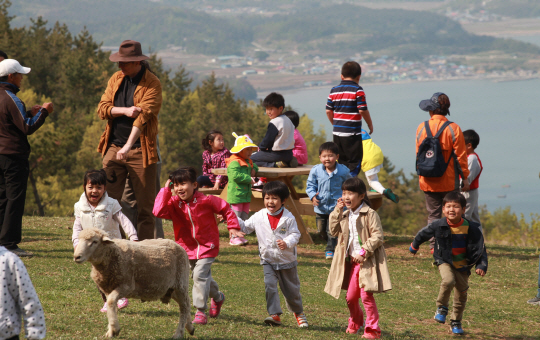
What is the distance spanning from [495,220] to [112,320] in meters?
88.9

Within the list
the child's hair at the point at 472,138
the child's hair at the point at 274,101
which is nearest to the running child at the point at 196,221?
the child's hair at the point at 274,101

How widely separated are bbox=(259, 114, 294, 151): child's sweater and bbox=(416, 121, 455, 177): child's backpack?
2575 mm

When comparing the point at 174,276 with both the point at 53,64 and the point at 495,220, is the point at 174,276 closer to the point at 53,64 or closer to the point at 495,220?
the point at 53,64

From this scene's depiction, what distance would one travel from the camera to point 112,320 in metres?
4.92

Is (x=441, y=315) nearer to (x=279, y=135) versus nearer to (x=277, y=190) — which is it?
(x=277, y=190)

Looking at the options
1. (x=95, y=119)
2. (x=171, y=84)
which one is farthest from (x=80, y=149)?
(x=171, y=84)

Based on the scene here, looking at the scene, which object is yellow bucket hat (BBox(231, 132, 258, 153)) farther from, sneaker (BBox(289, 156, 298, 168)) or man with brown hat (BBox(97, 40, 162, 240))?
man with brown hat (BBox(97, 40, 162, 240))

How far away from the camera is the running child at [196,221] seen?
5.87m

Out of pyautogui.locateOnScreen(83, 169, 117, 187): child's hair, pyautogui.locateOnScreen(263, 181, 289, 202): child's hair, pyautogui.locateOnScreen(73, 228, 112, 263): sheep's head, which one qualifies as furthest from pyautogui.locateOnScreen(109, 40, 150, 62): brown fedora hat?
pyautogui.locateOnScreen(73, 228, 112, 263): sheep's head

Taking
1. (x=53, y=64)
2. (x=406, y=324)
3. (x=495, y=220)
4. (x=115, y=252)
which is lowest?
(x=495, y=220)

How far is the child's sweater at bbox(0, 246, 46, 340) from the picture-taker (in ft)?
11.7

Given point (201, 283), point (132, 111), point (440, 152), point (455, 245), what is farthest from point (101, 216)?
point (440, 152)

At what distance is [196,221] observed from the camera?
5980 millimetres

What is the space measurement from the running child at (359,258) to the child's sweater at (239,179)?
4.11m
